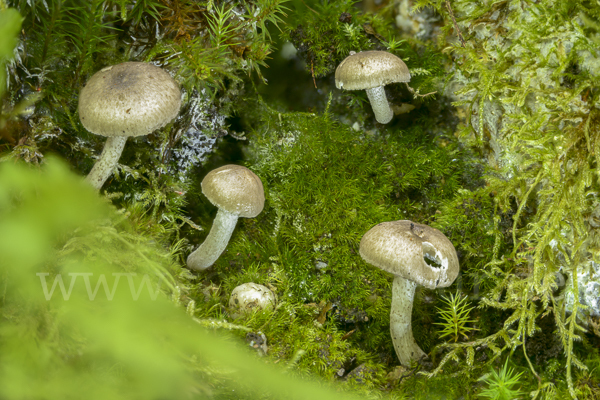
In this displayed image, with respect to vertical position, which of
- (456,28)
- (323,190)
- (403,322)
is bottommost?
(403,322)

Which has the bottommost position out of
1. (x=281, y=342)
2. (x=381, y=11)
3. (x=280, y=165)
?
(x=281, y=342)

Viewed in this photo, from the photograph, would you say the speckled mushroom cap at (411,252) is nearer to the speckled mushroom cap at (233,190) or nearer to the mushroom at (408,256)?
the mushroom at (408,256)

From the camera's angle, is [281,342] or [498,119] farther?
[498,119]

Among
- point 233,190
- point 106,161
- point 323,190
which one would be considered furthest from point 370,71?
point 106,161

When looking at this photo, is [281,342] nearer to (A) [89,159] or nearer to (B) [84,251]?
(B) [84,251]

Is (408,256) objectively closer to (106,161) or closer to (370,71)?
(370,71)

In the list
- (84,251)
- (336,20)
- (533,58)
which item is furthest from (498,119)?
(84,251)

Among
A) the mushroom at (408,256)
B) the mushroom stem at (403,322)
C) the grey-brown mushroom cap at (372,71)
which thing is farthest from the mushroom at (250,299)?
the grey-brown mushroom cap at (372,71)
